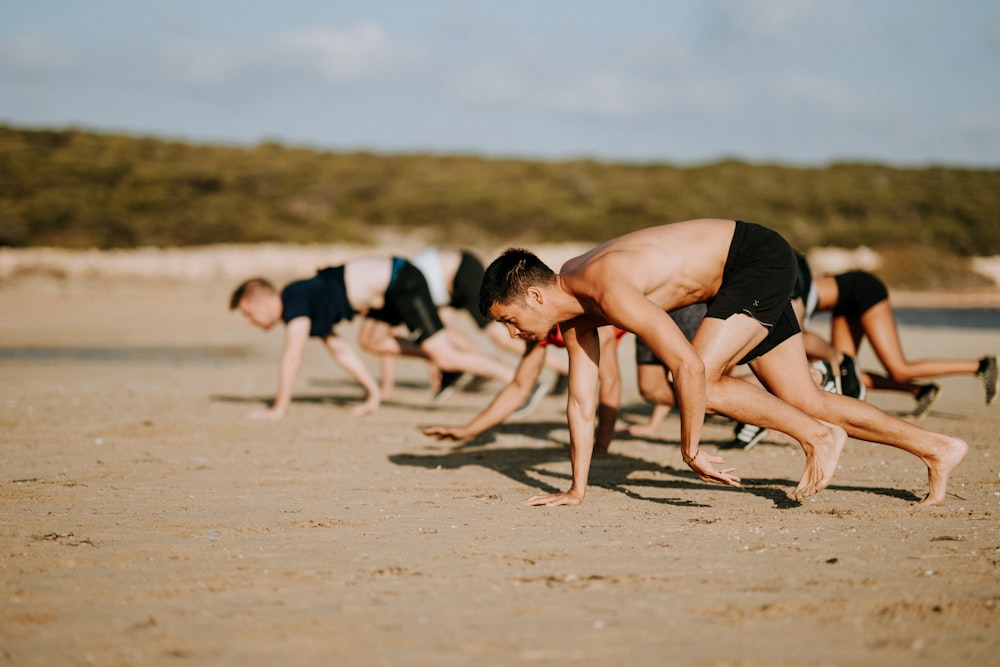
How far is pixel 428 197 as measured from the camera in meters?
48.3

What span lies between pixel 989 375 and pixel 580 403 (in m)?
4.76

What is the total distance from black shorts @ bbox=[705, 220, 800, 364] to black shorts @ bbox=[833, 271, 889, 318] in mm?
3087

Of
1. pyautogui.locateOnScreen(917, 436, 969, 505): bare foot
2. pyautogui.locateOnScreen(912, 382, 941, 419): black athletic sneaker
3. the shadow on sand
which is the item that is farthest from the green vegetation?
pyautogui.locateOnScreen(917, 436, 969, 505): bare foot

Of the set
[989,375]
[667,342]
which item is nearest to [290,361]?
[667,342]

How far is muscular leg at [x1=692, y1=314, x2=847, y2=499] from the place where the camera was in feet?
15.3

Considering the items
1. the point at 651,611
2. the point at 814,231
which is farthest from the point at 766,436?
the point at 814,231

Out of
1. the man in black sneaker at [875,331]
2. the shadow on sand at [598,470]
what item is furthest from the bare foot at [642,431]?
the man in black sneaker at [875,331]

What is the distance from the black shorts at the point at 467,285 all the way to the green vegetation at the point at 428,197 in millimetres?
29373

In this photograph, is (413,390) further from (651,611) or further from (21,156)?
(21,156)

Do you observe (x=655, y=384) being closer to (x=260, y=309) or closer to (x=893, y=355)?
(x=893, y=355)

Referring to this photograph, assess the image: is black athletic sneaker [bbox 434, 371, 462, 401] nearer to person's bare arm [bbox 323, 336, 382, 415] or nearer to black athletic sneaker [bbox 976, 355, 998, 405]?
person's bare arm [bbox 323, 336, 382, 415]

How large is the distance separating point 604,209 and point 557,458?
4070 centimetres

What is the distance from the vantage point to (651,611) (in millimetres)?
3268

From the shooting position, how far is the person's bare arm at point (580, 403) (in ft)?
16.0
